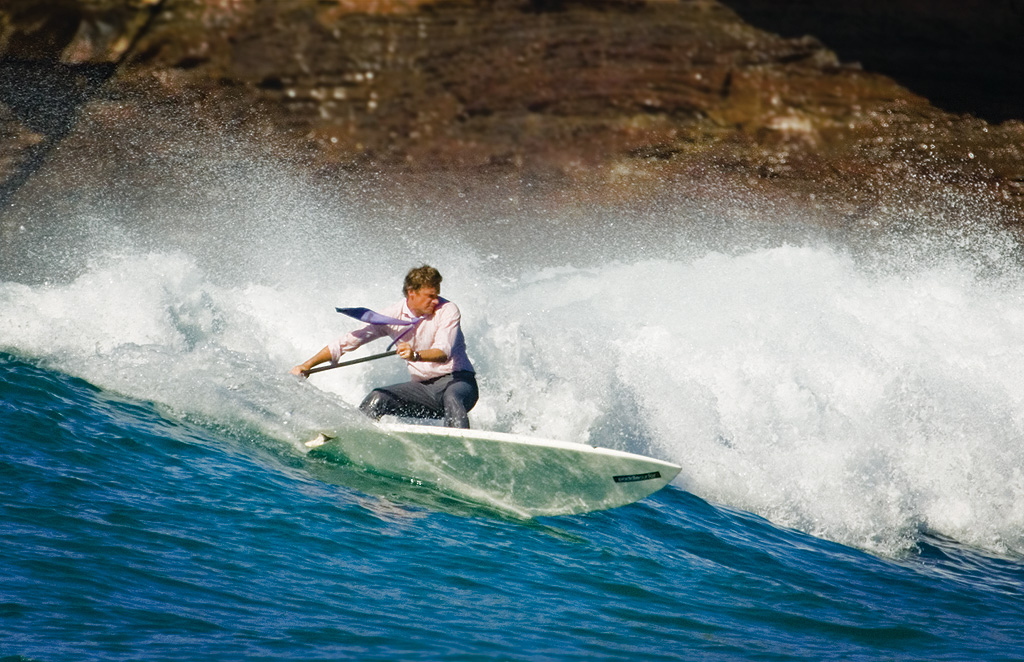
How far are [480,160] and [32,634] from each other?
10702 mm

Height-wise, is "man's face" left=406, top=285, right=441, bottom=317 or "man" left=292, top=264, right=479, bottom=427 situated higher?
"man's face" left=406, top=285, right=441, bottom=317

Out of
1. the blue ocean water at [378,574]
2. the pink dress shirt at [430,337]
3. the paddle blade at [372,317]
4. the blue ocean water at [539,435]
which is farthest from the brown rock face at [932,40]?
the paddle blade at [372,317]

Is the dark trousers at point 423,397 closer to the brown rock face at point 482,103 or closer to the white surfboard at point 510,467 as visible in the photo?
the white surfboard at point 510,467

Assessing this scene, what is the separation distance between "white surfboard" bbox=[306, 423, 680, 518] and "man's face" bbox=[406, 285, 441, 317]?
817 millimetres

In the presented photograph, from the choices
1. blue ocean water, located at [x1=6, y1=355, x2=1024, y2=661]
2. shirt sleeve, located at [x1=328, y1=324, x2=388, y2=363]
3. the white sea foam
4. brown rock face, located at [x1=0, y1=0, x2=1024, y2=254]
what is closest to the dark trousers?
the white sea foam

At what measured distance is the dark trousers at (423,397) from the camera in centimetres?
590

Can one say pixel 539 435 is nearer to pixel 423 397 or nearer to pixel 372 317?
pixel 423 397

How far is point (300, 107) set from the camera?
1389cm

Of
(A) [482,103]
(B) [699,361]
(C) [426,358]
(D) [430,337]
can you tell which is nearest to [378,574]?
(C) [426,358]

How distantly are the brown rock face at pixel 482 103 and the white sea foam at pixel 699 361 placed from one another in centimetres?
221

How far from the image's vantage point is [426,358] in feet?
19.0

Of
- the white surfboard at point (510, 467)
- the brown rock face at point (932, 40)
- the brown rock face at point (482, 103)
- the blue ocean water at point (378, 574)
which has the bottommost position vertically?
the blue ocean water at point (378, 574)

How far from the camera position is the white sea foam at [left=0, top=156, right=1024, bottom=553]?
6680mm

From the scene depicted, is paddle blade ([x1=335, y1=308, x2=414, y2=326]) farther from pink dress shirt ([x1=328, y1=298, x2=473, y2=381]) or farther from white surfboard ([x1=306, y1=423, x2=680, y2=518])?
white surfboard ([x1=306, y1=423, x2=680, y2=518])
